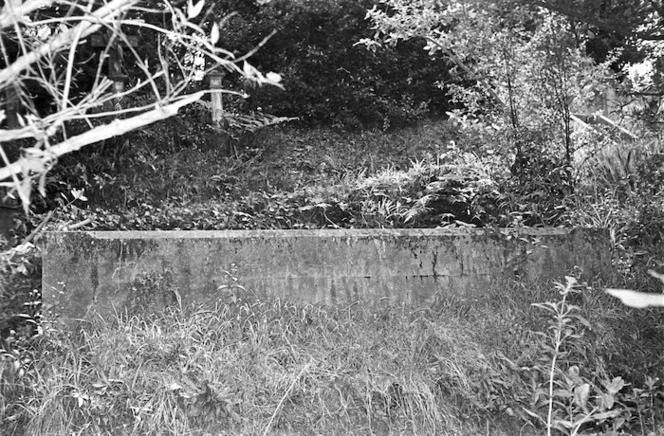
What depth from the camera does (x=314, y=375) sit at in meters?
4.05

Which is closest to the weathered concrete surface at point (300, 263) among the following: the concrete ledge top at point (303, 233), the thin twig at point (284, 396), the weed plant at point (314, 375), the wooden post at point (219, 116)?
the concrete ledge top at point (303, 233)

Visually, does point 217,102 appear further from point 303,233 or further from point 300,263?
point 300,263

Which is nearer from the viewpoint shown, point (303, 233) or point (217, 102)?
point (303, 233)

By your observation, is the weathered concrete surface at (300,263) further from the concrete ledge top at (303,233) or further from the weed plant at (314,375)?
the weed plant at (314,375)

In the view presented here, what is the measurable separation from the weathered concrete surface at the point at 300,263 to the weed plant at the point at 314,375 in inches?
8.9

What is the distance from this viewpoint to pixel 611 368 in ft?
13.6

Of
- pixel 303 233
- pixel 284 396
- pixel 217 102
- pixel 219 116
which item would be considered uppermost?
pixel 217 102

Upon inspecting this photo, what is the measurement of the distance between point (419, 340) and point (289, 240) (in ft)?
3.99

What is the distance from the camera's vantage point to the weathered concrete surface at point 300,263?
15.0 feet

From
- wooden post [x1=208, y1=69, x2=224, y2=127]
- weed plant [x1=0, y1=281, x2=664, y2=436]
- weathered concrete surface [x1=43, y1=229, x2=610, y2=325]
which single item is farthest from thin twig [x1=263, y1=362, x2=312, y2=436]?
wooden post [x1=208, y1=69, x2=224, y2=127]

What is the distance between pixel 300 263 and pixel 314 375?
3.34 feet

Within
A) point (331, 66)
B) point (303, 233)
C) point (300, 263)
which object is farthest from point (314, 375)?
point (331, 66)

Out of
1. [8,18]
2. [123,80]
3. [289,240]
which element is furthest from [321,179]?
[8,18]

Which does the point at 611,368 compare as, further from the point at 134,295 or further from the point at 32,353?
the point at 32,353
